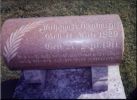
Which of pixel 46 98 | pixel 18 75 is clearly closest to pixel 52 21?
pixel 46 98

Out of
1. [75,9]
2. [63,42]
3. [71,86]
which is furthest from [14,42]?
[75,9]

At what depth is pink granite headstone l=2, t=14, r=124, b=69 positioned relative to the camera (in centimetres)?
493

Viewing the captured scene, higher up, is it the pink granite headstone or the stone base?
the pink granite headstone

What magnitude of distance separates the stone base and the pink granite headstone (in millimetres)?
493

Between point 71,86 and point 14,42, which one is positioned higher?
point 14,42

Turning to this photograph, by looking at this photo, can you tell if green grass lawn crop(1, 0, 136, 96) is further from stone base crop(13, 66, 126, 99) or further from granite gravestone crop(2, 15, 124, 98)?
granite gravestone crop(2, 15, 124, 98)

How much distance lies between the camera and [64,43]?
494 cm

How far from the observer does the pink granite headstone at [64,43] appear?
16.2ft

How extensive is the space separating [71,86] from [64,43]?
3.64 ft

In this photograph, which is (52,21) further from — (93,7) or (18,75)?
(93,7)

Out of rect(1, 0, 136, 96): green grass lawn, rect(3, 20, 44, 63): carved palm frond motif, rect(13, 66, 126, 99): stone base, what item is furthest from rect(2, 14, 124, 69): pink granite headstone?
rect(1, 0, 136, 96): green grass lawn

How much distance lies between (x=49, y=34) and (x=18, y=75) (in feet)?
6.55

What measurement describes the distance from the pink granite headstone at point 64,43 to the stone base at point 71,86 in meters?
0.49

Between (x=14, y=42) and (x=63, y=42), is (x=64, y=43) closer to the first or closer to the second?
(x=63, y=42)
